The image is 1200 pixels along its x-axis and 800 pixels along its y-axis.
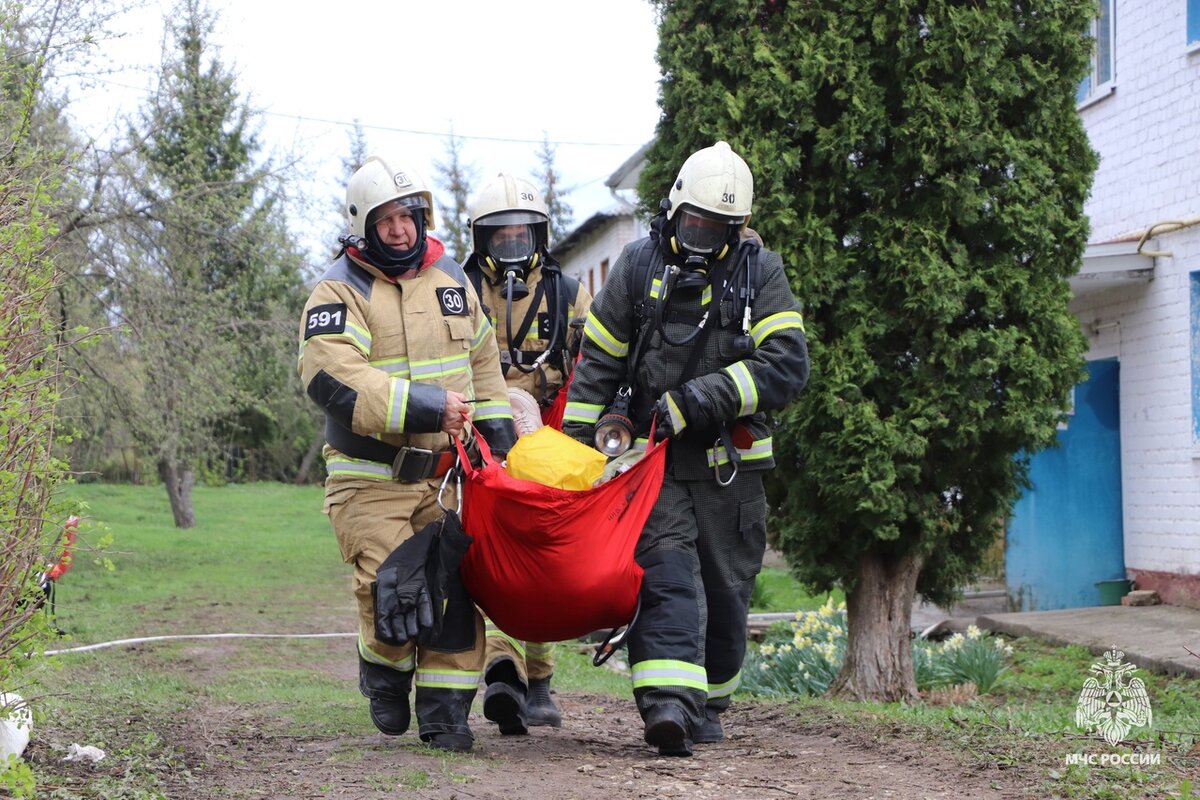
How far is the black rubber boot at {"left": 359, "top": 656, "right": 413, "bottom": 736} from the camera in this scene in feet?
17.3

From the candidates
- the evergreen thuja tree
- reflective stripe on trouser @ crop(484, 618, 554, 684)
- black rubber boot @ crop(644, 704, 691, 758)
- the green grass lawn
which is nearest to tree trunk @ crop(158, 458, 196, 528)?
the green grass lawn

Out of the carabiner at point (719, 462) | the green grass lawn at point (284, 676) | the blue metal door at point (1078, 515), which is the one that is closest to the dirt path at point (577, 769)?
the green grass lawn at point (284, 676)

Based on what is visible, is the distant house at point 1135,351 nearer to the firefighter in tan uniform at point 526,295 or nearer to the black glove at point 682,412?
the firefighter in tan uniform at point 526,295

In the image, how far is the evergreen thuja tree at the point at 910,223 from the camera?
7.01 meters

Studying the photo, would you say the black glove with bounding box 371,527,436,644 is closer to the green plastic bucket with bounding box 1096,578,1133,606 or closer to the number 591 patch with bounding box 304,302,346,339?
the number 591 patch with bounding box 304,302,346,339

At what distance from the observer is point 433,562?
5047 millimetres

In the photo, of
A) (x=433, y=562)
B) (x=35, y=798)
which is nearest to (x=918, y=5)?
(x=433, y=562)

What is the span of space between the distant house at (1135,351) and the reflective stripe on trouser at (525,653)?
621 cm

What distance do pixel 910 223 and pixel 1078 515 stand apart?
5644 mm

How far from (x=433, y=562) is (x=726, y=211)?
70.9 inches

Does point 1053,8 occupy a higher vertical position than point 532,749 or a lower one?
higher

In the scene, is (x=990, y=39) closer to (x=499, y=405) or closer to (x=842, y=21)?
(x=842, y=21)

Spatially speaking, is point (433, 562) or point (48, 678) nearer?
point (433, 562)

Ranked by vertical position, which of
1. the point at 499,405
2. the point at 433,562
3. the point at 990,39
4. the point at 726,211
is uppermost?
the point at 990,39
